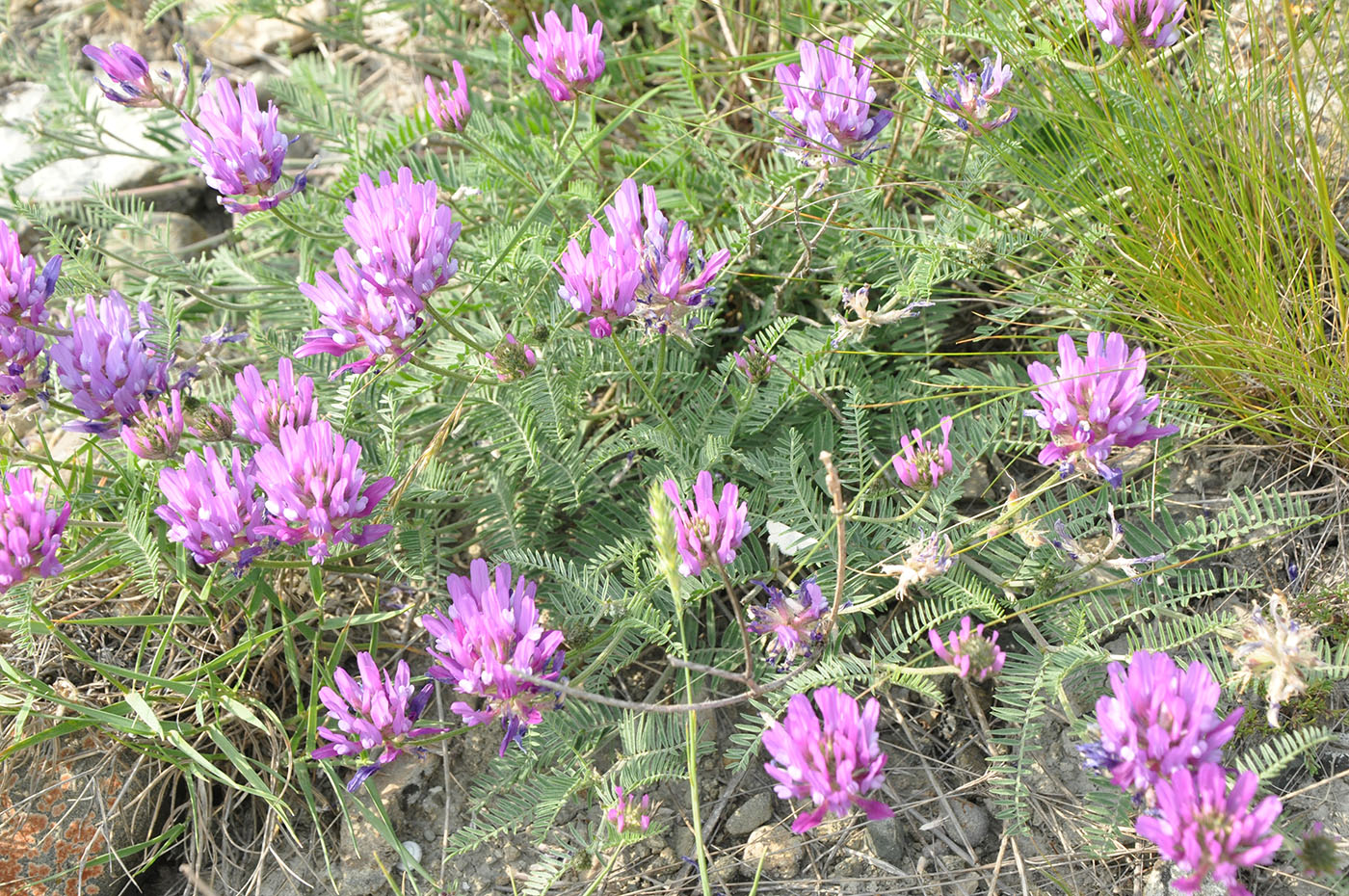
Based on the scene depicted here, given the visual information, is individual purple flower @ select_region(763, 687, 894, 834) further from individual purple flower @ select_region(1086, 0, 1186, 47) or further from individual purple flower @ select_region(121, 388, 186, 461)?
individual purple flower @ select_region(1086, 0, 1186, 47)

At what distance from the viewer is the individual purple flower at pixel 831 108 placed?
2482mm

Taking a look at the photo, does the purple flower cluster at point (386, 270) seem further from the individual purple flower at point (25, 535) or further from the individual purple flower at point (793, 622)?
the individual purple flower at point (793, 622)

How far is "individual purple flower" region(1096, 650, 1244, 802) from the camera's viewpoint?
69.6 inches

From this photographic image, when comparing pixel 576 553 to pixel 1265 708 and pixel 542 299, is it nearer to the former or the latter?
pixel 542 299

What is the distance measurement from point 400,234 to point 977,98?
1463mm

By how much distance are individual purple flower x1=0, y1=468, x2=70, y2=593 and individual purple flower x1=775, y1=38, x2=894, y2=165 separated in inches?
73.6

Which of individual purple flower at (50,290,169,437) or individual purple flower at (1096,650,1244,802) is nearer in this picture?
individual purple flower at (1096,650,1244,802)

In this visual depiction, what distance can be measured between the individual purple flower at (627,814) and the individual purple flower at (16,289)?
1.69m

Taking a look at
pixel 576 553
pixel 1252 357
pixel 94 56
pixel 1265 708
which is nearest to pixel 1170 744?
pixel 1265 708

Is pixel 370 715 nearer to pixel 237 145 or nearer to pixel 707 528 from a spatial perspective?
pixel 707 528

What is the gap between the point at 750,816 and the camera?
2.54 m

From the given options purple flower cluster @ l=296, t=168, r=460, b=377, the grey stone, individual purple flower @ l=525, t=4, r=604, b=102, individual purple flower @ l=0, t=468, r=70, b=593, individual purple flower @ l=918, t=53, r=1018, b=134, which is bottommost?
the grey stone

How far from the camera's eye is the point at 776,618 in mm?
2291

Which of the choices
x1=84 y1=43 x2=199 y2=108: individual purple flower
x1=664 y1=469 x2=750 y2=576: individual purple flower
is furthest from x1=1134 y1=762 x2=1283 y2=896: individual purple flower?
x1=84 y1=43 x2=199 y2=108: individual purple flower
